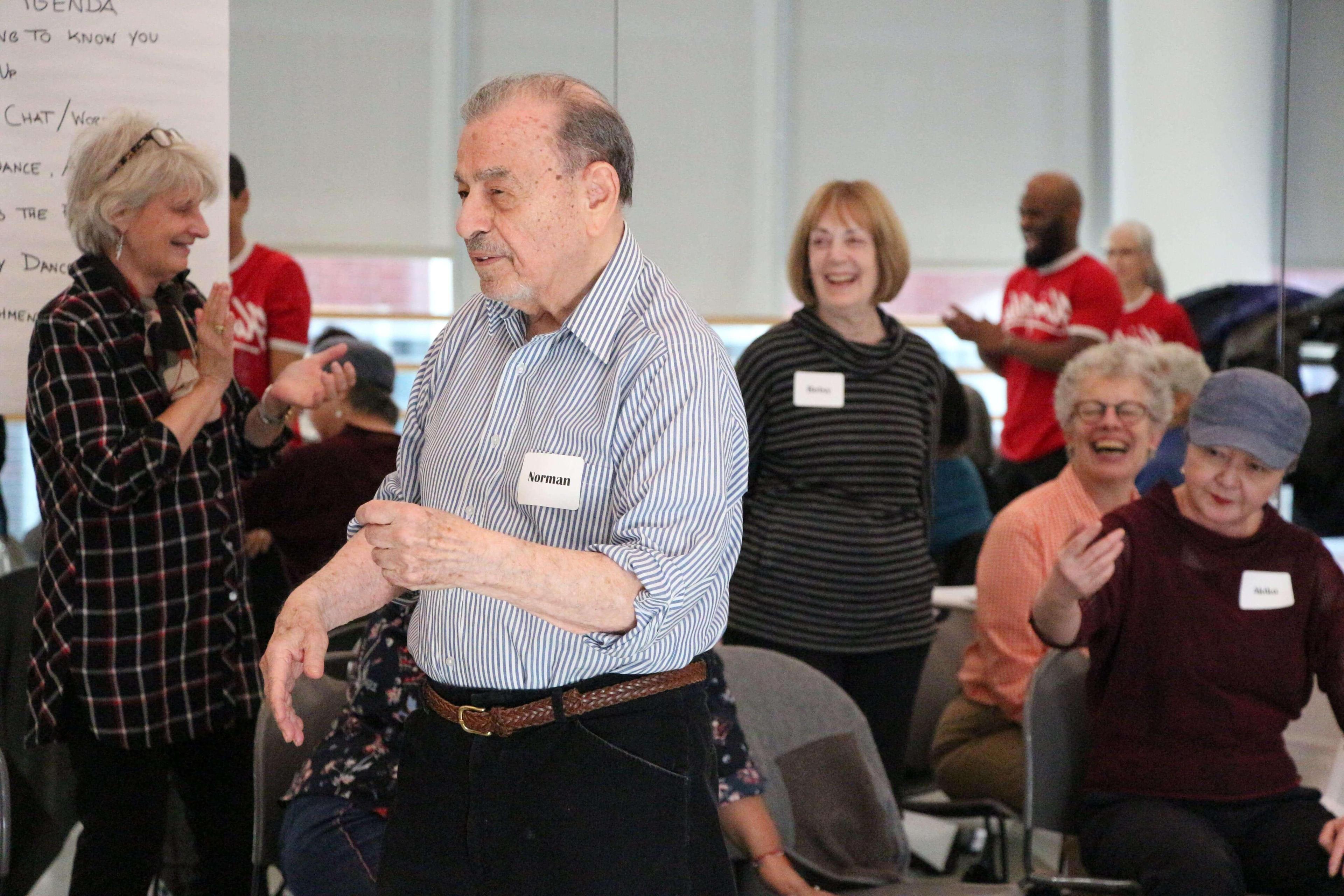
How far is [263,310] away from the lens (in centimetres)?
332

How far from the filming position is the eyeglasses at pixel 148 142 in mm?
2480

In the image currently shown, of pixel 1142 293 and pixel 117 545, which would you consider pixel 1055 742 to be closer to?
pixel 117 545

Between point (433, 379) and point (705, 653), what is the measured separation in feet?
1.56

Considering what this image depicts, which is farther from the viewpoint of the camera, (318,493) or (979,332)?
(979,332)

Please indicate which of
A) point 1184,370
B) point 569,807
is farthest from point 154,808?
point 1184,370

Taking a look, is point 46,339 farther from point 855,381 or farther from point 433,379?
point 855,381

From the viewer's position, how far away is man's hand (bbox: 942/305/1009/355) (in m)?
4.33

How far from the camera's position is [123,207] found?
2451mm

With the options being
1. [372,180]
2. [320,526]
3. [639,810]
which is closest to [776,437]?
[320,526]

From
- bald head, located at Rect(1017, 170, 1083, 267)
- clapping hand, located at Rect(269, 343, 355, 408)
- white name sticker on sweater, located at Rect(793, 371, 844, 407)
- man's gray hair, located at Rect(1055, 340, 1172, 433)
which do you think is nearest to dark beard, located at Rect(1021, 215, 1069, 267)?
bald head, located at Rect(1017, 170, 1083, 267)

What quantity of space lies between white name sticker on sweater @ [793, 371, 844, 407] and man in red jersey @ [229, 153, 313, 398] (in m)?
1.28

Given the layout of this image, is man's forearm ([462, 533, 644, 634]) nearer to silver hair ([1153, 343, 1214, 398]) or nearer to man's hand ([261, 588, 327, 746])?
man's hand ([261, 588, 327, 746])

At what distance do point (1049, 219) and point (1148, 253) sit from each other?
0.61m

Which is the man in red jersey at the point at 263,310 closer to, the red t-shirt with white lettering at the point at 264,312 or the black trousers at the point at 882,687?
the red t-shirt with white lettering at the point at 264,312
